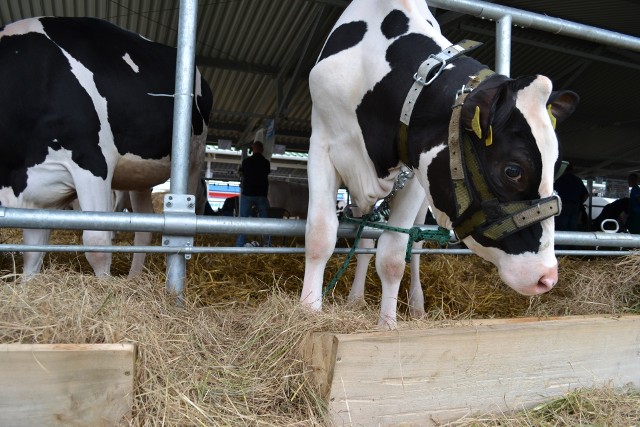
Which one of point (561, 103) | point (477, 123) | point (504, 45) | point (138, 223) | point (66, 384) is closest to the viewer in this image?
point (66, 384)

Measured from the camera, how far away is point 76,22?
12.5 ft

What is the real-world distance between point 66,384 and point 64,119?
218 centimetres

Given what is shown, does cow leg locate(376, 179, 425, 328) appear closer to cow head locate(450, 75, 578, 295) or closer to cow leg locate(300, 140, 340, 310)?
cow leg locate(300, 140, 340, 310)

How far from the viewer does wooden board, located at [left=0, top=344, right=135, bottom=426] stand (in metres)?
1.47

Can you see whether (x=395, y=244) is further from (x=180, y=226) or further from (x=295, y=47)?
(x=295, y=47)

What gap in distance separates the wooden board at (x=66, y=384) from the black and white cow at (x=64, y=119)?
1.79 metres

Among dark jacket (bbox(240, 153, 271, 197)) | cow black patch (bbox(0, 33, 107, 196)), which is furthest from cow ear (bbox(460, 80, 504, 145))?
dark jacket (bbox(240, 153, 271, 197))

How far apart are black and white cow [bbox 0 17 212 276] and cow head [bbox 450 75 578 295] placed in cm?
190

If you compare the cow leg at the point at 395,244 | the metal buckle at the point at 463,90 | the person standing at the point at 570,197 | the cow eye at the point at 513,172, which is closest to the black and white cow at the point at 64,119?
the cow leg at the point at 395,244

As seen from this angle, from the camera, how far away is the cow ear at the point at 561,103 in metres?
2.11

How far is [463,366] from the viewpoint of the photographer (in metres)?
1.91

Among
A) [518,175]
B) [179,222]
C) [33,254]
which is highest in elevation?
[518,175]

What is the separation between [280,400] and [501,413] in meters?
0.79

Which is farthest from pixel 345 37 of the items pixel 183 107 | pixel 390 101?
pixel 183 107
